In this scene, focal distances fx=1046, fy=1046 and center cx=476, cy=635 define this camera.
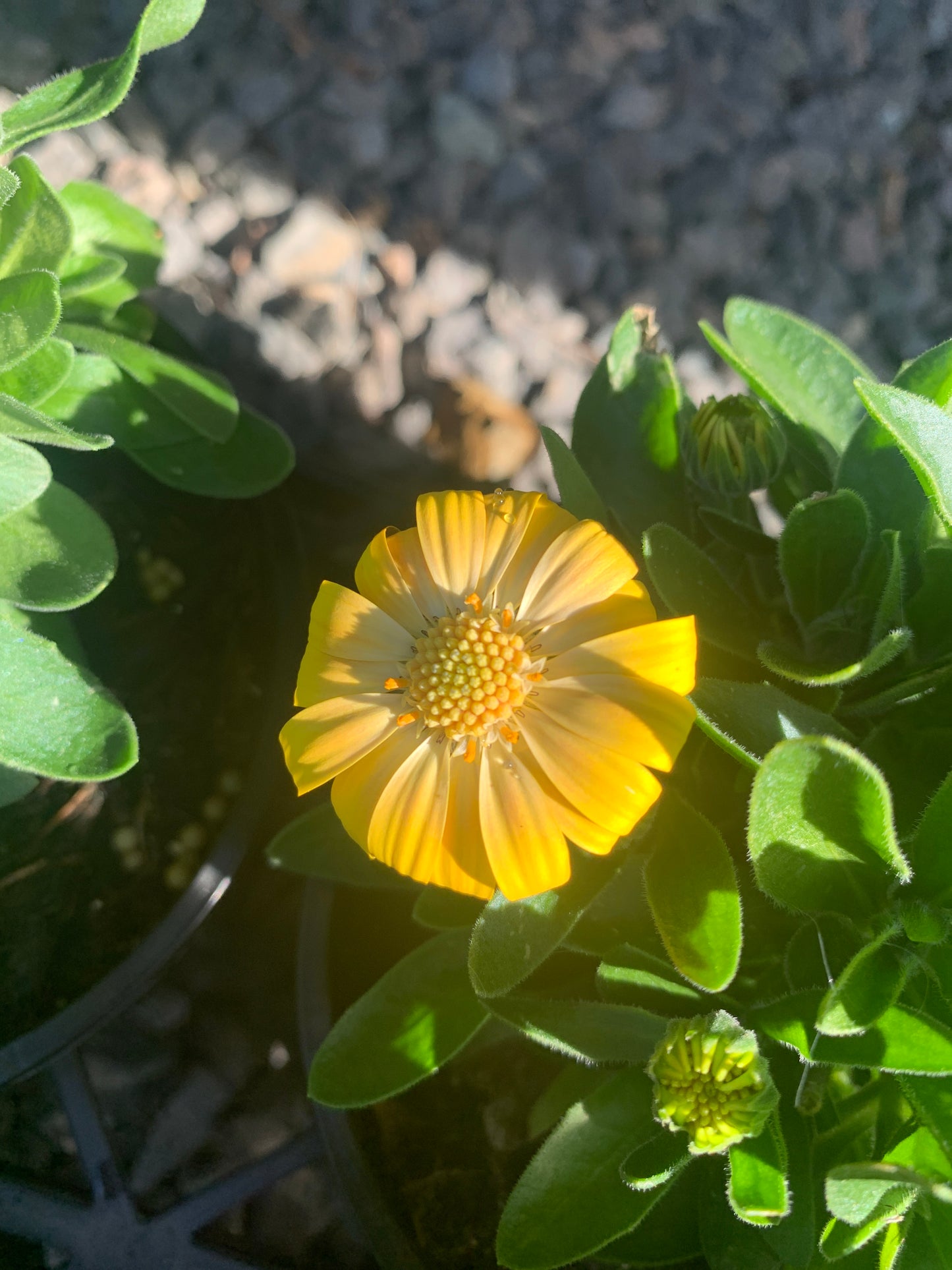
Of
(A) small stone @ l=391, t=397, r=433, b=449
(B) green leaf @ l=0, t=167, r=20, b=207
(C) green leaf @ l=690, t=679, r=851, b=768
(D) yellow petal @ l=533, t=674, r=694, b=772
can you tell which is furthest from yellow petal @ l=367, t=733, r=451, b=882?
(A) small stone @ l=391, t=397, r=433, b=449

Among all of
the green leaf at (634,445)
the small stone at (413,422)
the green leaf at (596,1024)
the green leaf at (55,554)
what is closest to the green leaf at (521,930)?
the green leaf at (596,1024)

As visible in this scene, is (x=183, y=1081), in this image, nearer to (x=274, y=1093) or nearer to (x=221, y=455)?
(x=274, y=1093)

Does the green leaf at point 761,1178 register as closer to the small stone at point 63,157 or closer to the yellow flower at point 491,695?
→ the yellow flower at point 491,695

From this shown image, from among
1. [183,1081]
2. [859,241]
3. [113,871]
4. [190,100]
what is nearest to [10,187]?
[113,871]

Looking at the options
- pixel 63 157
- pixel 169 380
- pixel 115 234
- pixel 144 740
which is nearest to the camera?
pixel 169 380

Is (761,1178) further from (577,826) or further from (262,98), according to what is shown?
(262,98)

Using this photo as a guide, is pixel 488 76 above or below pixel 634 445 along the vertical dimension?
above

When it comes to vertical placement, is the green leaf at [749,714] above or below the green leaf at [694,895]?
above

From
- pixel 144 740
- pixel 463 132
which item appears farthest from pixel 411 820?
pixel 463 132
